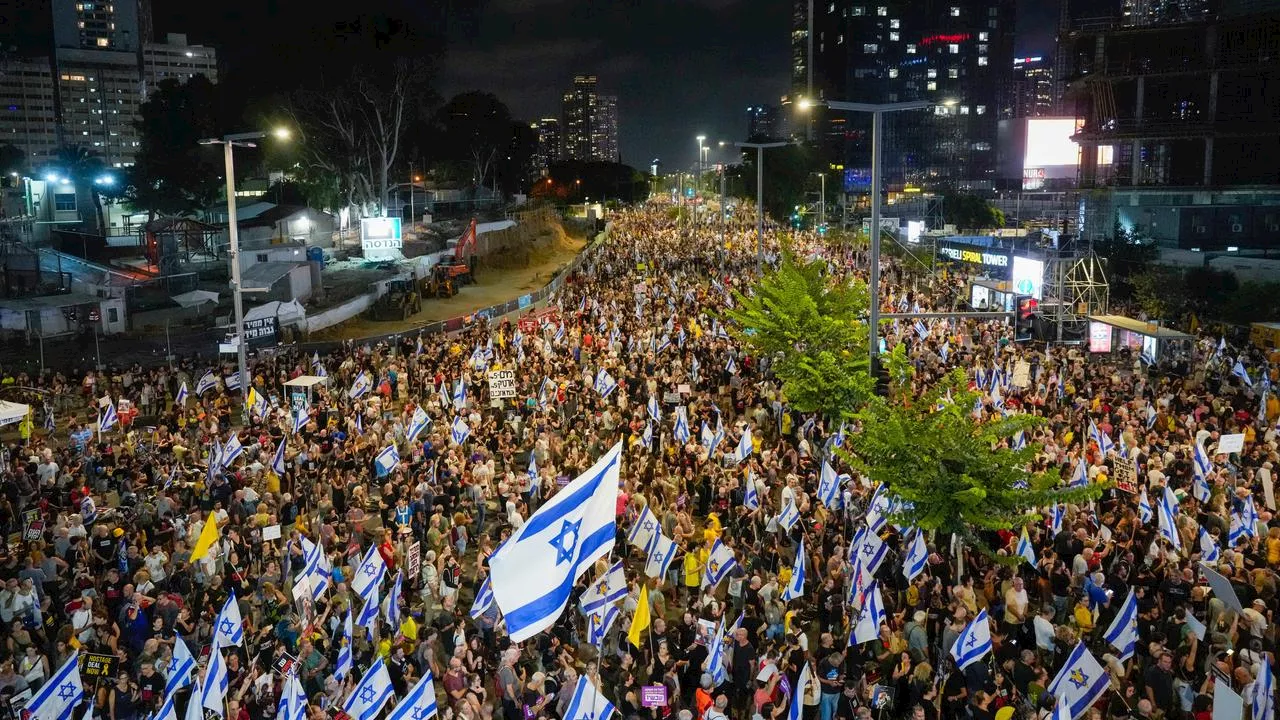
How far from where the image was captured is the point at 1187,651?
35.9 feet

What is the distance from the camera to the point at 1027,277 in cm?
3328

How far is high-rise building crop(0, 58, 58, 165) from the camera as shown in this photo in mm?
160750

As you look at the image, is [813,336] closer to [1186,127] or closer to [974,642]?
[974,642]

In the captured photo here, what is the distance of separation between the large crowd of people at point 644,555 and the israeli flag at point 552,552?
2.43ft

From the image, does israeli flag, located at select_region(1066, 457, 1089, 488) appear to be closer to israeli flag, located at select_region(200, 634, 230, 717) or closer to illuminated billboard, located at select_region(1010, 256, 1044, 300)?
israeli flag, located at select_region(200, 634, 230, 717)

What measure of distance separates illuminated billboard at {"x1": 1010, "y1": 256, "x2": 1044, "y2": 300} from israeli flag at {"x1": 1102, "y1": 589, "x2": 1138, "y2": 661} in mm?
21595

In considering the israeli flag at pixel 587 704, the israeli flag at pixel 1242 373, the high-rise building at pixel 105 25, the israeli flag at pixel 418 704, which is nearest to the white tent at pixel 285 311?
the israeli flag at pixel 418 704

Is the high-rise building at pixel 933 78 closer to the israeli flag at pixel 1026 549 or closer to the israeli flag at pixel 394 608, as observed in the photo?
the israeli flag at pixel 1026 549

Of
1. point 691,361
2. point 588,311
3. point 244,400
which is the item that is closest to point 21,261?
point 588,311

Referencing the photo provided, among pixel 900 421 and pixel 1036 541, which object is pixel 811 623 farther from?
pixel 1036 541

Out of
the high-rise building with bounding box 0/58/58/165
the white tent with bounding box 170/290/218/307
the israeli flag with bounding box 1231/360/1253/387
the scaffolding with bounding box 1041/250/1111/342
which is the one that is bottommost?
the israeli flag with bounding box 1231/360/1253/387

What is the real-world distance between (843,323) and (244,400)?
12.5 metres

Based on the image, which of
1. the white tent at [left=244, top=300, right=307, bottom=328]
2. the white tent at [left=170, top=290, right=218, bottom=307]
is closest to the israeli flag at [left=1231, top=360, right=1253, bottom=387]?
the white tent at [left=244, top=300, right=307, bottom=328]

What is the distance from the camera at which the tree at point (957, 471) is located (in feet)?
41.1
